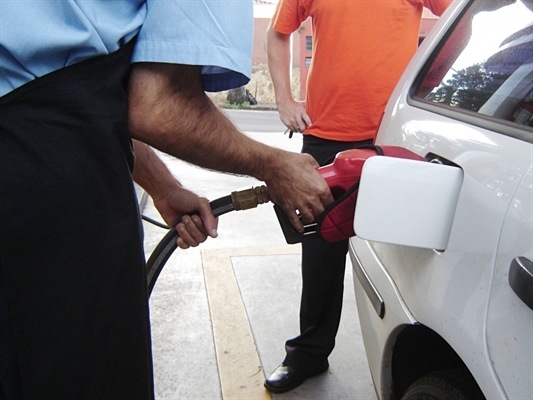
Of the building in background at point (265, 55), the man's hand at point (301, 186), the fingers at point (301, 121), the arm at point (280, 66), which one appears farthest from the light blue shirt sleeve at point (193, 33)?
the building in background at point (265, 55)

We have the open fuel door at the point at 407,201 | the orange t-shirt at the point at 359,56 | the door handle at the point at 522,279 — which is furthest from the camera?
the orange t-shirt at the point at 359,56

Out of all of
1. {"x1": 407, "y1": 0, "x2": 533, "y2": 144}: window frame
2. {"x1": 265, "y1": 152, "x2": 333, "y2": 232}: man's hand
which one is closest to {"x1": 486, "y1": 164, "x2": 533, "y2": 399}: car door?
{"x1": 407, "y1": 0, "x2": 533, "y2": 144}: window frame

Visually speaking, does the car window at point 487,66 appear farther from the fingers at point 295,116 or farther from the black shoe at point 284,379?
the black shoe at point 284,379

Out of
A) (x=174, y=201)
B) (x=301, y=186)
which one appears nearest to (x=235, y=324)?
(x=174, y=201)

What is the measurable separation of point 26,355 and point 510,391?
A: 2.86 ft

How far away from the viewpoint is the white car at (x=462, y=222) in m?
0.92

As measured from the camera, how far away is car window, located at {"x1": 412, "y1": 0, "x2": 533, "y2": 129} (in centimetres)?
116

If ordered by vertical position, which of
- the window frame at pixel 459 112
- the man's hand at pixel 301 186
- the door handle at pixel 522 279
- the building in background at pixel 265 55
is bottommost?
the building in background at pixel 265 55

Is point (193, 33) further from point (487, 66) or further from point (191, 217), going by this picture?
point (487, 66)

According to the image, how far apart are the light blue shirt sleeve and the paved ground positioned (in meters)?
1.71

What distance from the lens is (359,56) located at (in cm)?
217

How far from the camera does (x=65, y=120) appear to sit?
953 millimetres

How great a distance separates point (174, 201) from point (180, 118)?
543 mm

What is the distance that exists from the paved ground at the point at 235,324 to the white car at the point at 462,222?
914 mm
